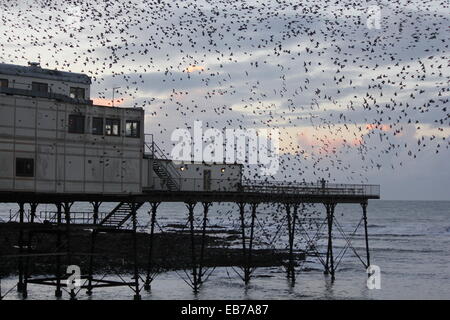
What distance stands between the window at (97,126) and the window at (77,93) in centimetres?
489

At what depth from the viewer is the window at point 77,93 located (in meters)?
47.8

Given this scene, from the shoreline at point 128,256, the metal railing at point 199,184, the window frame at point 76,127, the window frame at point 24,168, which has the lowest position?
the shoreline at point 128,256

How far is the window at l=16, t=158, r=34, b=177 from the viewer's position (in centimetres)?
4025

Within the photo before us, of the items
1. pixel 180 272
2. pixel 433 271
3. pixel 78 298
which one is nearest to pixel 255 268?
pixel 180 272

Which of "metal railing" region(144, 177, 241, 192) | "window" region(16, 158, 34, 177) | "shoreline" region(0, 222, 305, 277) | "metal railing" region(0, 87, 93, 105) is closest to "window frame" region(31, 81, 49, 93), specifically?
"metal railing" region(0, 87, 93, 105)

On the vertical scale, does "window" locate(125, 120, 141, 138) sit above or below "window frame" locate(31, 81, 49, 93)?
below

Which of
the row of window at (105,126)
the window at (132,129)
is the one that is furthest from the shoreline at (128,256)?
the window at (132,129)

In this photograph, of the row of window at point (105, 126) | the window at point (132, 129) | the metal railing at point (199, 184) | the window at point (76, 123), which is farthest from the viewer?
the metal railing at point (199, 184)

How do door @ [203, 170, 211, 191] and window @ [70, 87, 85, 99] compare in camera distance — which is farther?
door @ [203, 170, 211, 191]

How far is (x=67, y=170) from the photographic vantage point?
4225 centimetres

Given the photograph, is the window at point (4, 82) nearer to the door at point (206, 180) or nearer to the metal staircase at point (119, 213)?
the metal staircase at point (119, 213)

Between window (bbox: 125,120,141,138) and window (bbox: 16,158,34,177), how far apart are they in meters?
6.33

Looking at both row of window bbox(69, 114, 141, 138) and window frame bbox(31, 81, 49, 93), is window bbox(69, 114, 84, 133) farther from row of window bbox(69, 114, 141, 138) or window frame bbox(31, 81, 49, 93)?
window frame bbox(31, 81, 49, 93)
